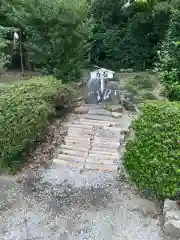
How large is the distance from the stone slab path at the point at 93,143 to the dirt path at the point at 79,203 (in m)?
0.02

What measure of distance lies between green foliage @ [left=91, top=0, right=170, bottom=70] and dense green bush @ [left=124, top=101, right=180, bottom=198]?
31.0 ft

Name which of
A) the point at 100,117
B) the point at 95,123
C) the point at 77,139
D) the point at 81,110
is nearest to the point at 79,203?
the point at 77,139

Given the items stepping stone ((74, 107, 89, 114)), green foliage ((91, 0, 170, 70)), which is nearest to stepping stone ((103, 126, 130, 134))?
stepping stone ((74, 107, 89, 114))

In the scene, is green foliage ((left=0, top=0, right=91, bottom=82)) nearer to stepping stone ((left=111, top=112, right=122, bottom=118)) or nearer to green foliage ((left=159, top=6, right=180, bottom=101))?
stepping stone ((left=111, top=112, right=122, bottom=118))

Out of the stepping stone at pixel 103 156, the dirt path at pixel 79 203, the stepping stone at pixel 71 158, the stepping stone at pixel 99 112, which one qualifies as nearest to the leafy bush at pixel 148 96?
the stepping stone at pixel 99 112

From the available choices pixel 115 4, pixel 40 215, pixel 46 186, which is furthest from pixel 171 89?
pixel 115 4

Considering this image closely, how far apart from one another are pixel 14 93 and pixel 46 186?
76.4 inches

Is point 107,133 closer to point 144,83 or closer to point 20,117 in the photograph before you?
point 20,117

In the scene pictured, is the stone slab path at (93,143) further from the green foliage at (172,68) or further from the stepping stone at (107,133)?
the green foliage at (172,68)

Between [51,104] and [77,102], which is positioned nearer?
[51,104]

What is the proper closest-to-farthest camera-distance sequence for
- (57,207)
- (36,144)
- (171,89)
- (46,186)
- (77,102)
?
(57,207), (46,186), (36,144), (171,89), (77,102)

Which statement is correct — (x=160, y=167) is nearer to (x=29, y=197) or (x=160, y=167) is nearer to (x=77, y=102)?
(x=29, y=197)

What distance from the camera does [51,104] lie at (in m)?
7.02

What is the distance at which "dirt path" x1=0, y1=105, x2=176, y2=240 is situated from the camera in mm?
4484
